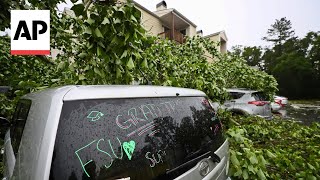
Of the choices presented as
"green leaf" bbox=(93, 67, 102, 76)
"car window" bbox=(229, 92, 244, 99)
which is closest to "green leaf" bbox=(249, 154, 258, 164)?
Result: "green leaf" bbox=(93, 67, 102, 76)

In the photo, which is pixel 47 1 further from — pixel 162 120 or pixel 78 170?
pixel 78 170

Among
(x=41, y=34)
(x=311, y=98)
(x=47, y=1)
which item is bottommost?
(x=311, y=98)

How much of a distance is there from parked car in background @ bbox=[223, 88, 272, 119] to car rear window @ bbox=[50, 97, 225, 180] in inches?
313

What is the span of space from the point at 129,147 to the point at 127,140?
5 centimetres

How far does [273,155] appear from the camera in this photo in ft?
12.3

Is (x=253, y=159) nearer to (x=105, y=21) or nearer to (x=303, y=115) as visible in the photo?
(x=105, y=21)

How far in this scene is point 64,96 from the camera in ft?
5.29

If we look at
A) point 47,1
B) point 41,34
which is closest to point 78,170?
point 41,34

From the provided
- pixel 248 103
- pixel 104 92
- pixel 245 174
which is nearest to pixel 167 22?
pixel 248 103

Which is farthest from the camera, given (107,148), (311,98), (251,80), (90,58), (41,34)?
(311,98)

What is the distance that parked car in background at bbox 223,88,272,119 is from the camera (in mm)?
9703

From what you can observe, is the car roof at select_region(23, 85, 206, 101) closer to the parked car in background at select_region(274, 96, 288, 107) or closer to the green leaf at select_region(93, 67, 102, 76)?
the green leaf at select_region(93, 67, 102, 76)

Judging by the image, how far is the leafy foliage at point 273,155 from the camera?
3.34m

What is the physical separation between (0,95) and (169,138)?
4.76 meters
